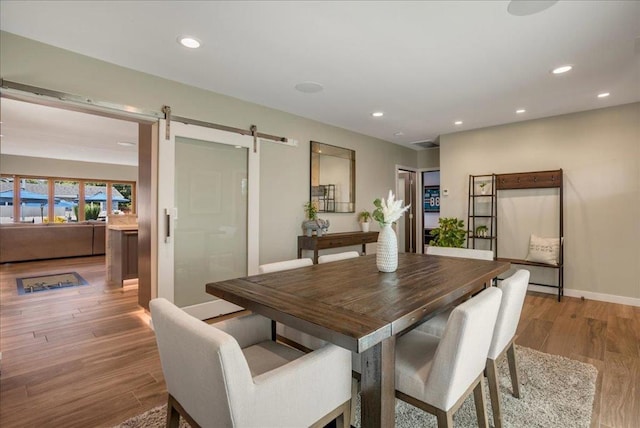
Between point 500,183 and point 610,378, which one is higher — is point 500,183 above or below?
above

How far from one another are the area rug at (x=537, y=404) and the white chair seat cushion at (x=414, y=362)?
1.64 ft

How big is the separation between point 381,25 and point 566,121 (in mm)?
3654

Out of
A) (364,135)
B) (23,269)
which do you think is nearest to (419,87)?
(364,135)

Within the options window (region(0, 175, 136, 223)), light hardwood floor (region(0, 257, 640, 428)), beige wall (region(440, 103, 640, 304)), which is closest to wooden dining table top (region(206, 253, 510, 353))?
light hardwood floor (region(0, 257, 640, 428))

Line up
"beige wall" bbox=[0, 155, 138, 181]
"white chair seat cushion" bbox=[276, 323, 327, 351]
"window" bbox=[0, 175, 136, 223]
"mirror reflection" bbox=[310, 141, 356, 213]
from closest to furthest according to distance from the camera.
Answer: "white chair seat cushion" bbox=[276, 323, 327, 351]
"mirror reflection" bbox=[310, 141, 356, 213]
"beige wall" bbox=[0, 155, 138, 181]
"window" bbox=[0, 175, 136, 223]

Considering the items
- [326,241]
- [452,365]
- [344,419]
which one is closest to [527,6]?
[452,365]

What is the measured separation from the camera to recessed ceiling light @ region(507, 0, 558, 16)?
1974 millimetres

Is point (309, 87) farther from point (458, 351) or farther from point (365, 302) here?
point (458, 351)

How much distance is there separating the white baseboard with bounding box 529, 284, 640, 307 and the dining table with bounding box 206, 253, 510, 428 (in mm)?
3175

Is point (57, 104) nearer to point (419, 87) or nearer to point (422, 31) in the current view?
point (422, 31)

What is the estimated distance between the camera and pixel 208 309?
3576 millimetres

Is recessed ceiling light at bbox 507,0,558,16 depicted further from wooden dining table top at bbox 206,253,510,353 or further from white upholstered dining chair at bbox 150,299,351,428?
white upholstered dining chair at bbox 150,299,351,428

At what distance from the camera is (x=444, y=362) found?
1.27 metres

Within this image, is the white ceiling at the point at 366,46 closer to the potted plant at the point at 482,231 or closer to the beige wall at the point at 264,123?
the beige wall at the point at 264,123
